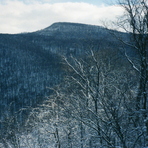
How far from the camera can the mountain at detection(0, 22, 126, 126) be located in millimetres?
88062

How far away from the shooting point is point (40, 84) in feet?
334

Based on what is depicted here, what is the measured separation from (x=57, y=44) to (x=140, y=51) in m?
160

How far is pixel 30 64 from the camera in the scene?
133000 mm

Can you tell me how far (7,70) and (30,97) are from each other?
5267cm

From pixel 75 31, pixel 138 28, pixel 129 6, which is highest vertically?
pixel 75 31

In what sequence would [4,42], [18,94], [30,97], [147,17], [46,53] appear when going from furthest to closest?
[4,42]
[46,53]
[18,94]
[30,97]
[147,17]

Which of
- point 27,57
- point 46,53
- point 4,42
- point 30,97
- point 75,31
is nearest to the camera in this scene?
point 30,97

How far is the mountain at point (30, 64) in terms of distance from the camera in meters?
88.1

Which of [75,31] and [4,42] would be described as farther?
[75,31]

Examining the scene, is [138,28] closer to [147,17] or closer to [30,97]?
[147,17]

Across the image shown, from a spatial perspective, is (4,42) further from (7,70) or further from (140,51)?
(140,51)

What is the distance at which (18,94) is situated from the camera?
9094cm

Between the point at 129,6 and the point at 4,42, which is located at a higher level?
the point at 4,42

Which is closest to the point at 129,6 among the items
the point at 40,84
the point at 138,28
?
the point at 138,28
